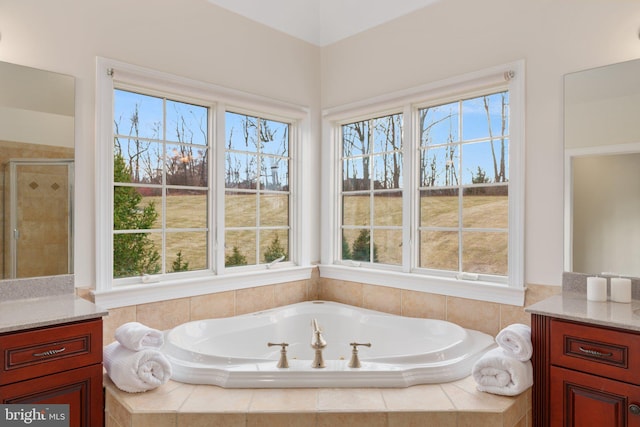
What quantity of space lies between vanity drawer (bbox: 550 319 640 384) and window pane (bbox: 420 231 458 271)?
99 cm

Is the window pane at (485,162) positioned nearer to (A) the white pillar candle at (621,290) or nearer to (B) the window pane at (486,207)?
(B) the window pane at (486,207)

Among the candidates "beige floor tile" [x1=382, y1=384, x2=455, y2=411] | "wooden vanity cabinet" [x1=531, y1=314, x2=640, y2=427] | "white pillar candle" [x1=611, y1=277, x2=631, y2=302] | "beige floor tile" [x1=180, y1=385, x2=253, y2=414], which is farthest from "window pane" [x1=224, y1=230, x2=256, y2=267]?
"white pillar candle" [x1=611, y1=277, x2=631, y2=302]

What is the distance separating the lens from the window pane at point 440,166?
2793 millimetres

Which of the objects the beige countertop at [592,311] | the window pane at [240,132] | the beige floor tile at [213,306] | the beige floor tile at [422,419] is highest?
the window pane at [240,132]

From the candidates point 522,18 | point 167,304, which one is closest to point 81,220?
point 167,304

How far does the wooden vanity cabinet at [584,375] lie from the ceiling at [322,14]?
226 centimetres

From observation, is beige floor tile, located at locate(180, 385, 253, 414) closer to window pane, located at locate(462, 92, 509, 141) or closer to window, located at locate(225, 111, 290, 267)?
window, located at locate(225, 111, 290, 267)

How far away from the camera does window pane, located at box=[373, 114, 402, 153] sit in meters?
3.11

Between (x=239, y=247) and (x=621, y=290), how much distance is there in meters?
2.37

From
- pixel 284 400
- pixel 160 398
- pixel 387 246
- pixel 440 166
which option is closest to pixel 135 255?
pixel 160 398

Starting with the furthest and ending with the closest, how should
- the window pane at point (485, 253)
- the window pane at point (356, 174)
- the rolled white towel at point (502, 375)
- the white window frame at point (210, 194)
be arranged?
the window pane at point (356, 174) < the window pane at point (485, 253) < the white window frame at point (210, 194) < the rolled white towel at point (502, 375)

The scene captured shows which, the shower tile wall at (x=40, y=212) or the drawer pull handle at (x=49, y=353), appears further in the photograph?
the shower tile wall at (x=40, y=212)

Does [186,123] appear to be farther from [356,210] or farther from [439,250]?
[439,250]

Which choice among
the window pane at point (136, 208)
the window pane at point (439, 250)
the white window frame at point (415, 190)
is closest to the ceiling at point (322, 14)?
the white window frame at point (415, 190)
